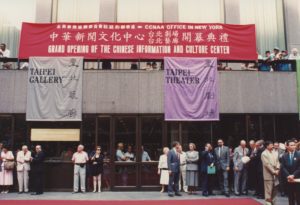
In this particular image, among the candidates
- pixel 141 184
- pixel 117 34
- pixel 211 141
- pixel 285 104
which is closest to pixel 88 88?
pixel 117 34

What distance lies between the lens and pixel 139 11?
20.2m

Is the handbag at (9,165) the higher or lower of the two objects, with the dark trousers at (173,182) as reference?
higher

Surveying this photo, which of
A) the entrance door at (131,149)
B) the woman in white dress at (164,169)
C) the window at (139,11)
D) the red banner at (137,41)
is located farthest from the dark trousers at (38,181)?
the window at (139,11)

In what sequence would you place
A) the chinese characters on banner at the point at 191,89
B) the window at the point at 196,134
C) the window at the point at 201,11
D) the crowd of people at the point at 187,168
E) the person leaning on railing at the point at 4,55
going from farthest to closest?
1. the window at the point at 201,11
2. the person leaning on railing at the point at 4,55
3. the window at the point at 196,134
4. the chinese characters on banner at the point at 191,89
5. the crowd of people at the point at 187,168

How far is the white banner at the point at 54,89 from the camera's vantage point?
53.3 ft

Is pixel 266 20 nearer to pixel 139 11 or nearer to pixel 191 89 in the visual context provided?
pixel 139 11

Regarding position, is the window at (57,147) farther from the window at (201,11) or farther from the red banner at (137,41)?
the window at (201,11)

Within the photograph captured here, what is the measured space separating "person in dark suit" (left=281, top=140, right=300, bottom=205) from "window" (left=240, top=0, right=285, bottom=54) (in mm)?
9815

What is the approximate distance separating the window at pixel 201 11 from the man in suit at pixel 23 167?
10746 mm

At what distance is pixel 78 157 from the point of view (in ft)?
51.2

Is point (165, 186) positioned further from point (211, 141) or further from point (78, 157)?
point (78, 157)

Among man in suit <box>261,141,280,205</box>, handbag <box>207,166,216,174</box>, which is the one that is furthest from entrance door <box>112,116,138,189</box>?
man in suit <box>261,141,280,205</box>

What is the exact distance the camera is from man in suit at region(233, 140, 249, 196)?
15062 mm

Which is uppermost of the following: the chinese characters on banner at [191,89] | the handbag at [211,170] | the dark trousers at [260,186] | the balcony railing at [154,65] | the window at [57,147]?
the balcony railing at [154,65]
